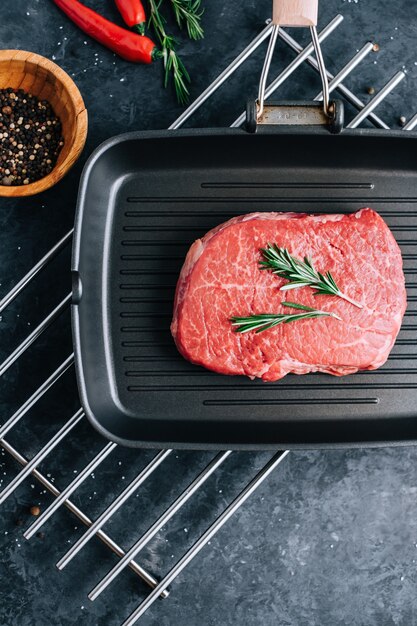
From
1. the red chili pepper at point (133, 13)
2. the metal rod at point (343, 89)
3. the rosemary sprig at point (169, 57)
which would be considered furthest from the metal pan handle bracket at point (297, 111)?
the red chili pepper at point (133, 13)

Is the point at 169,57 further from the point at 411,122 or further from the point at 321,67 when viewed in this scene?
the point at 411,122

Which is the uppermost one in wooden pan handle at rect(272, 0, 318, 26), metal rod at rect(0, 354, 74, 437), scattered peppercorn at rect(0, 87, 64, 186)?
wooden pan handle at rect(272, 0, 318, 26)

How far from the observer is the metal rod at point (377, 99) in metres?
1.81

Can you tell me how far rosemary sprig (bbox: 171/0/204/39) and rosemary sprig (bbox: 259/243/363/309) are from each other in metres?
0.70

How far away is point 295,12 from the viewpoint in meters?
1.55

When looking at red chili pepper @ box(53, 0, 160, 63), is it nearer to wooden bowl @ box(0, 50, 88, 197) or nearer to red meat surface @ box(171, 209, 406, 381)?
wooden bowl @ box(0, 50, 88, 197)

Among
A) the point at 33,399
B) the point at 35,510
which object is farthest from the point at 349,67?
the point at 35,510

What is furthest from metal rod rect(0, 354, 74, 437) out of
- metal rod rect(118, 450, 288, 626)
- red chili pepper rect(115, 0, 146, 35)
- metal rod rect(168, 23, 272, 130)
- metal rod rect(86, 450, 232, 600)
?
Result: red chili pepper rect(115, 0, 146, 35)

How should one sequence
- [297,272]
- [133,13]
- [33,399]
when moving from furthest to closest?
[133,13]
[33,399]
[297,272]

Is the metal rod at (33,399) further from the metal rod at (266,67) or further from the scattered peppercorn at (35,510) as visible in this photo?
the metal rod at (266,67)

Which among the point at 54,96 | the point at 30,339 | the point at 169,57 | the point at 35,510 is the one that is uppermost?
the point at 169,57

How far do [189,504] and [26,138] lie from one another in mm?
1166

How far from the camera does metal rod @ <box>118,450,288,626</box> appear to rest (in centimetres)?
176

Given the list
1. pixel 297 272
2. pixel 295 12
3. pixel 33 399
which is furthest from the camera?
pixel 33 399
